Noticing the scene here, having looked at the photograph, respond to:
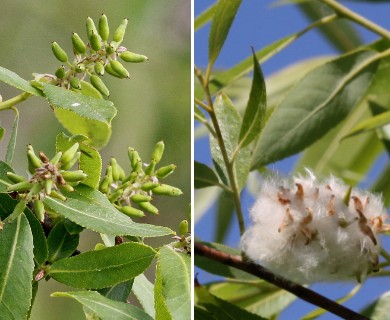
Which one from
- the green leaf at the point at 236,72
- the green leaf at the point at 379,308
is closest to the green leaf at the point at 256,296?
the green leaf at the point at 379,308

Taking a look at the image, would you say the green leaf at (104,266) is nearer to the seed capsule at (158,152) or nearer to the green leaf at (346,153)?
the seed capsule at (158,152)

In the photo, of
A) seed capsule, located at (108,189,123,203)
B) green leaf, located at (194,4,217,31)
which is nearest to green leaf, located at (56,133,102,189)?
seed capsule, located at (108,189,123,203)

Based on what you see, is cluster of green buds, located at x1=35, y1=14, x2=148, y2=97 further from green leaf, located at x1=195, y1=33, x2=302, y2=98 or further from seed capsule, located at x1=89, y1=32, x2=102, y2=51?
green leaf, located at x1=195, y1=33, x2=302, y2=98

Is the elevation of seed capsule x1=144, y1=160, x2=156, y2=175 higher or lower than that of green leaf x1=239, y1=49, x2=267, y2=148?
lower

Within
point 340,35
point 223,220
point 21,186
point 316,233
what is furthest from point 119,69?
point 340,35

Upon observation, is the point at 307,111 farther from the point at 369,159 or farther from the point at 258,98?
the point at 369,159

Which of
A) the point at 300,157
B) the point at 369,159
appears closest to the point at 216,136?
the point at 300,157
